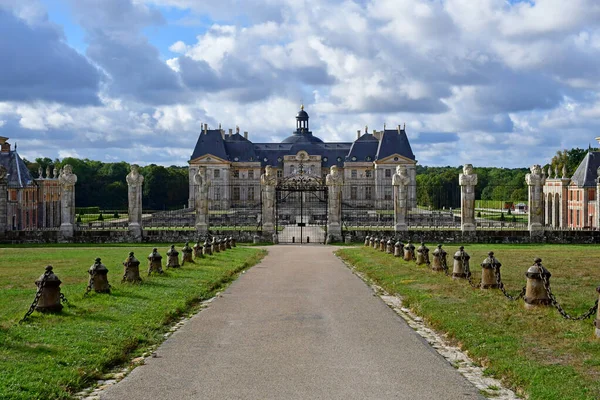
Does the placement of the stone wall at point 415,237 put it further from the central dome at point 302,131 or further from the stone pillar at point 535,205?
the central dome at point 302,131

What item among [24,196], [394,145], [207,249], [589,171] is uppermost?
[394,145]

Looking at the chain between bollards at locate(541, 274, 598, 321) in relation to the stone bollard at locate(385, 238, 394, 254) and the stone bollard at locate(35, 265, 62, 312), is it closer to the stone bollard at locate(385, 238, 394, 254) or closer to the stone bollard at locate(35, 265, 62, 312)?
the stone bollard at locate(35, 265, 62, 312)

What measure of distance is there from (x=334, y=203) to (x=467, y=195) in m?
5.09

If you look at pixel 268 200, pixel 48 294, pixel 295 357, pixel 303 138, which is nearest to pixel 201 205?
pixel 268 200

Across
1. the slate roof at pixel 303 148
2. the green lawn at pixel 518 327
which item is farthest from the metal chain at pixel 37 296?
the slate roof at pixel 303 148

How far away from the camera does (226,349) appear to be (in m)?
7.77

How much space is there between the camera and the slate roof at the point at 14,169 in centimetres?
3906

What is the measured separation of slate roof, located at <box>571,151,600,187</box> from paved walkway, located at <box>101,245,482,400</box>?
1215 inches

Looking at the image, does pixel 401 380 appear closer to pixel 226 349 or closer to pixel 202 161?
pixel 226 349

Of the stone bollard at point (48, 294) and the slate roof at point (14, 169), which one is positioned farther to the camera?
the slate roof at point (14, 169)

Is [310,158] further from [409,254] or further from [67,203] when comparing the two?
[409,254]

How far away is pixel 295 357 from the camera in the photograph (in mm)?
7391

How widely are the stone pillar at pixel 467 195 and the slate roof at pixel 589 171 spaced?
1424cm

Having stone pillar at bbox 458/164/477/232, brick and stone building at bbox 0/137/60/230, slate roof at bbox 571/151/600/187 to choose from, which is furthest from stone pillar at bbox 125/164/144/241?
slate roof at bbox 571/151/600/187
